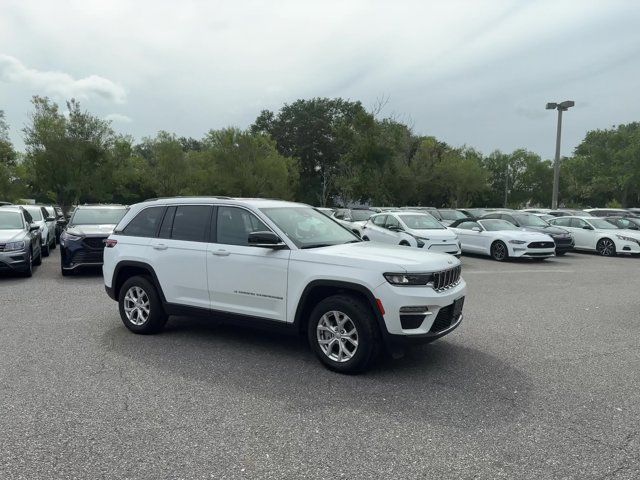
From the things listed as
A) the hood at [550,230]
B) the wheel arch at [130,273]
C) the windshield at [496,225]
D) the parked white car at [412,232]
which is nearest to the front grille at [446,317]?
the wheel arch at [130,273]

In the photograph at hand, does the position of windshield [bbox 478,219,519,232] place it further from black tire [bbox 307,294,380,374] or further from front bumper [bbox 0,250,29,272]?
front bumper [bbox 0,250,29,272]

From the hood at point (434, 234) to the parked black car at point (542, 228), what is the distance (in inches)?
162

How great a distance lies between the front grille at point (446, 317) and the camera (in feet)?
16.4

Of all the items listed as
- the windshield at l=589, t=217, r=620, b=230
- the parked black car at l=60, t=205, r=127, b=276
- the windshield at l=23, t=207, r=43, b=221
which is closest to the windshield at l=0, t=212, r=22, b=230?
the parked black car at l=60, t=205, r=127, b=276

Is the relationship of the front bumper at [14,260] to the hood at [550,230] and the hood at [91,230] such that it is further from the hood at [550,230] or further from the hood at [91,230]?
the hood at [550,230]

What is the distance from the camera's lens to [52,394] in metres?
4.47

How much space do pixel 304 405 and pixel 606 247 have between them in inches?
678

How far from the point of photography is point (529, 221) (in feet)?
62.7

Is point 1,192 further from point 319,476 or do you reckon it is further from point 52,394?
point 319,476

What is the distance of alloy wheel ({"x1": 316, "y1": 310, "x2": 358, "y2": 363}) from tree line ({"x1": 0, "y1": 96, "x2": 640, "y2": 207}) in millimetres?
27834

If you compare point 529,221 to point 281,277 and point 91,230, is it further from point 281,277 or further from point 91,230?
point 281,277

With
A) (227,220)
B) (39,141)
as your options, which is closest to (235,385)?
(227,220)

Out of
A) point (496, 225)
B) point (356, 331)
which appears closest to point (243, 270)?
point (356, 331)

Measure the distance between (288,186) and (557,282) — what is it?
31348mm
